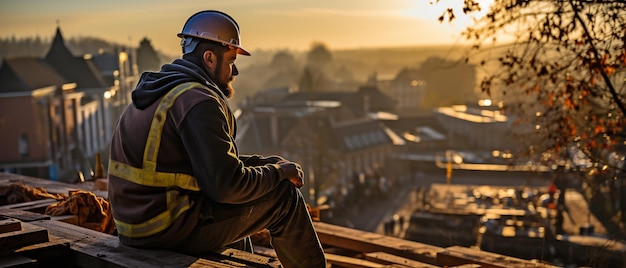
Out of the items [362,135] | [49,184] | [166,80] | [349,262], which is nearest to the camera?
[166,80]

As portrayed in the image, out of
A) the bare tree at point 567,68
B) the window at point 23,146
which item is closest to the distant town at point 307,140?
the window at point 23,146

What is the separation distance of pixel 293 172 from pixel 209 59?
0.74 m

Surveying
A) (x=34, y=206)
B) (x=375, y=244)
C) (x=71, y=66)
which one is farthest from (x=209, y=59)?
(x=71, y=66)

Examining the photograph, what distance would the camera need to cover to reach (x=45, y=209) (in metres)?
6.47

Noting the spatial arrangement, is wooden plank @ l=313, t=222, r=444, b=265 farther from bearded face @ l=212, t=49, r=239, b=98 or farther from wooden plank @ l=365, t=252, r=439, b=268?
bearded face @ l=212, t=49, r=239, b=98

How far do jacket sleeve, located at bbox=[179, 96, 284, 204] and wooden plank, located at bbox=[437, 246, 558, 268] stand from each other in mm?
2769

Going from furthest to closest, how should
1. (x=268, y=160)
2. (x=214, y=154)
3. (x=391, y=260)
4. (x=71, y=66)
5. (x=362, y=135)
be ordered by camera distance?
(x=362, y=135)
(x=71, y=66)
(x=391, y=260)
(x=268, y=160)
(x=214, y=154)

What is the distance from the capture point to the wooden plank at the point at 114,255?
4.21 meters

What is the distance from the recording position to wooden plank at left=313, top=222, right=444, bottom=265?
6875 mm

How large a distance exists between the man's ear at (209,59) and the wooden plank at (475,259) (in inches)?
115

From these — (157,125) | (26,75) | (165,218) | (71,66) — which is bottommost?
(165,218)

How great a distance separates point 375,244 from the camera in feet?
23.3

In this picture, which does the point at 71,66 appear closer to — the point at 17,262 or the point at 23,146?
the point at 23,146

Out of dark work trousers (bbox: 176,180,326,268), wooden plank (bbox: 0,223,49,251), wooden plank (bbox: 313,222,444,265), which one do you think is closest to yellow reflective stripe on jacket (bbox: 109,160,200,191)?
dark work trousers (bbox: 176,180,326,268)
